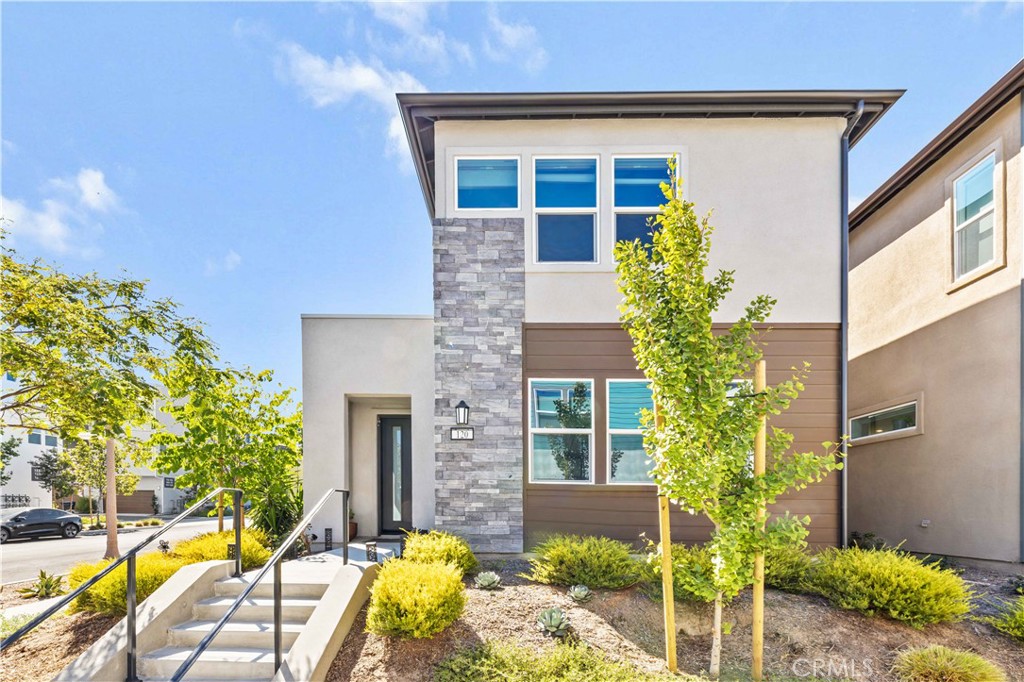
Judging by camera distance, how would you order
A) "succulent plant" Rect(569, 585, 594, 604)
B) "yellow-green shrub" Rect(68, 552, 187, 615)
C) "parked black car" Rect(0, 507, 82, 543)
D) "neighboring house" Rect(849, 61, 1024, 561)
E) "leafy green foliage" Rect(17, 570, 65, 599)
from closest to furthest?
"yellow-green shrub" Rect(68, 552, 187, 615), "succulent plant" Rect(569, 585, 594, 604), "leafy green foliage" Rect(17, 570, 65, 599), "neighboring house" Rect(849, 61, 1024, 561), "parked black car" Rect(0, 507, 82, 543)

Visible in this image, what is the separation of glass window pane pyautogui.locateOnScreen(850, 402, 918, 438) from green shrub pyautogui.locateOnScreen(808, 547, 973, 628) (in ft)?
13.8

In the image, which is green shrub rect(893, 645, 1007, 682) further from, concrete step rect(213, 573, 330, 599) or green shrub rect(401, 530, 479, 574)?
concrete step rect(213, 573, 330, 599)

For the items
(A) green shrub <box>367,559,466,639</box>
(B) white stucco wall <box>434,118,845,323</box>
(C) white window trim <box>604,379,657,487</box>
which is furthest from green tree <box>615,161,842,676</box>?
(B) white stucco wall <box>434,118,845,323</box>

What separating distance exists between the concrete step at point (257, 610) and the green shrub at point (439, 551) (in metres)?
1.08

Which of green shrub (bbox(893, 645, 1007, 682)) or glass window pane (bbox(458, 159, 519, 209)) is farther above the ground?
glass window pane (bbox(458, 159, 519, 209))

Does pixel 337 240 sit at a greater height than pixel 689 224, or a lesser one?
greater

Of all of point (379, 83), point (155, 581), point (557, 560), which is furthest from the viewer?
point (379, 83)

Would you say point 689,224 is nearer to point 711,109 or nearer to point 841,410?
point 711,109

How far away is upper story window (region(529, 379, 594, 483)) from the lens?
7.14 m

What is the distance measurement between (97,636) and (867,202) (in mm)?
13020

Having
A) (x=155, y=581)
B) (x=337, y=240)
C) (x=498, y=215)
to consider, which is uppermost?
(x=337, y=240)

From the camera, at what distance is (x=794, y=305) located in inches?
282

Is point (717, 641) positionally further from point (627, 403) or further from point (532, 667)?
point (627, 403)

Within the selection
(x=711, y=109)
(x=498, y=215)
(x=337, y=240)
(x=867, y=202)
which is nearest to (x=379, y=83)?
(x=498, y=215)
